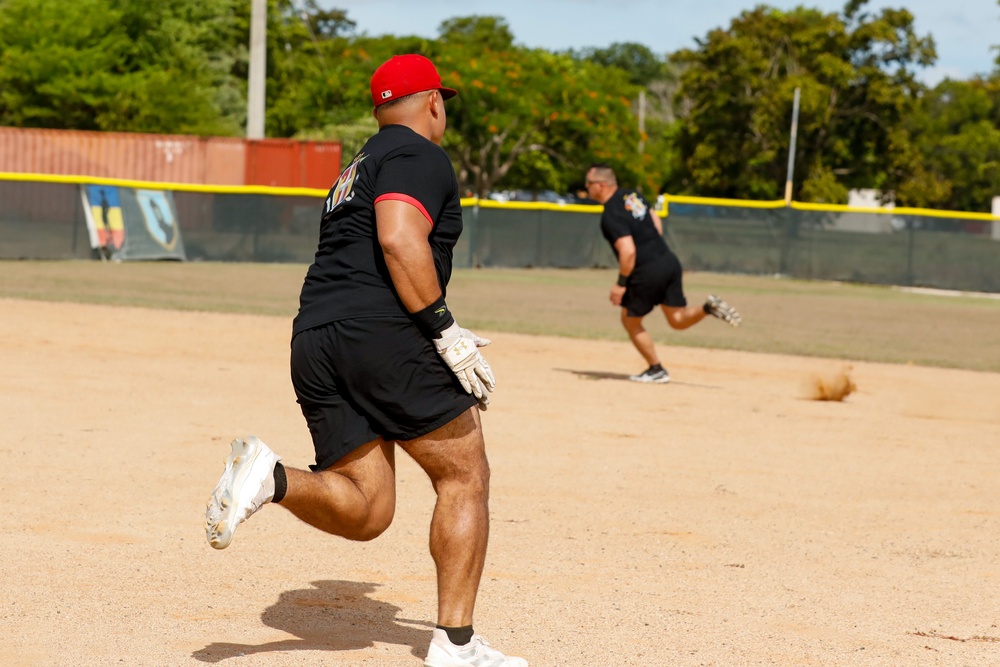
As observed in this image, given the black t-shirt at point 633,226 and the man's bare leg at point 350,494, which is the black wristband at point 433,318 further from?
the black t-shirt at point 633,226

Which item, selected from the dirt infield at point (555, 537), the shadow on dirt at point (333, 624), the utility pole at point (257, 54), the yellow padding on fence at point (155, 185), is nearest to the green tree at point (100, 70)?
the utility pole at point (257, 54)

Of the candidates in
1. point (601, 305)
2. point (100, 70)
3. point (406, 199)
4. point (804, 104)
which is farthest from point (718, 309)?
point (804, 104)

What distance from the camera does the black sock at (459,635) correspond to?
4.01m

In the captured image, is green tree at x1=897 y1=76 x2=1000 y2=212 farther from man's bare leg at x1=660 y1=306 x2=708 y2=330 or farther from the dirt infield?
the dirt infield

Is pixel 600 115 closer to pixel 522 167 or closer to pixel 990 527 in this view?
pixel 522 167

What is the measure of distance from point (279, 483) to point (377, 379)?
0.40m

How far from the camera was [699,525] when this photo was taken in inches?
250

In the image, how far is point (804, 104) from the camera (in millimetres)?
55781

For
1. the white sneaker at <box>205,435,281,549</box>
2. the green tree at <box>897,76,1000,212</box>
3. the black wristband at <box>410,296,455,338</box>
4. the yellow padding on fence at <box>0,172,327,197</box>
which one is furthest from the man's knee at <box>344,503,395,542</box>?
the green tree at <box>897,76,1000,212</box>

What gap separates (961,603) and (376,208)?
106 inches

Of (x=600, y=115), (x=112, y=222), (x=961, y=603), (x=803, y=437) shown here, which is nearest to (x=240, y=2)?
(x=600, y=115)

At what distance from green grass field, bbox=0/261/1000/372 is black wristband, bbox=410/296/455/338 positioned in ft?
37.8

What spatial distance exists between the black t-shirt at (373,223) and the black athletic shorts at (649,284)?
7.67m

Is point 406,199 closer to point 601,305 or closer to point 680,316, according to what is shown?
point 680,316
